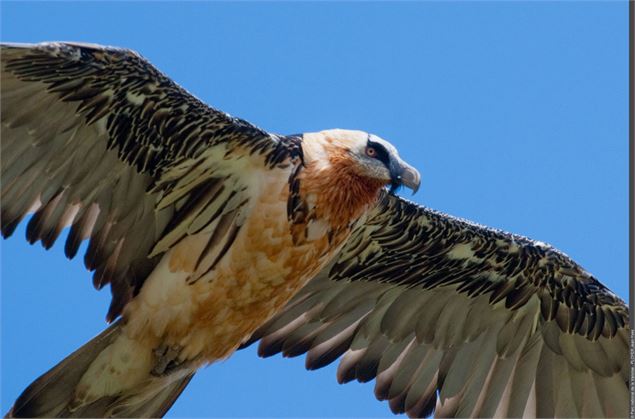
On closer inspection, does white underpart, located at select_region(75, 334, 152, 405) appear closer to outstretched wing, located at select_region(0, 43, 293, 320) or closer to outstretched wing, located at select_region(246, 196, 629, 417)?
outstretched wing, located at select_region(0, 43, 293, 320)

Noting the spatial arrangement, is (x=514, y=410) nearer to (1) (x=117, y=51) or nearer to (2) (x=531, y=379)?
(2) (x=531, y=379)

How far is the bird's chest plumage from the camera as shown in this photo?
12867 millimetres

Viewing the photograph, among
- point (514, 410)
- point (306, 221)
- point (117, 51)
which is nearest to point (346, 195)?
point (306, 221)

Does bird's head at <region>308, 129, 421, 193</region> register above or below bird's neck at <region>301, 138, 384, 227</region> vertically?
above

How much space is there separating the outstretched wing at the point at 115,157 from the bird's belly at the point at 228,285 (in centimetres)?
18

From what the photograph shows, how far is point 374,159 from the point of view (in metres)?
13.3

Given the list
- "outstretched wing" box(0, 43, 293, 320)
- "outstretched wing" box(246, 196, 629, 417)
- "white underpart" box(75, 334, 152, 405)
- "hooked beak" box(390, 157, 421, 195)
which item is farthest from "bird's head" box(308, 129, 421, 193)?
"white underpart" box(75, 334, 152, 405)

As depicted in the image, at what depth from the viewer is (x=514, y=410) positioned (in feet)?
49.1

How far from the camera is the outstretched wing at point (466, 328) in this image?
14.4m

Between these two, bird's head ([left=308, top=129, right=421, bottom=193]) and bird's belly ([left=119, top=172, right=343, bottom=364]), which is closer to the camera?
bird's belly ([left=119, top=172, right=343, bottom=364])

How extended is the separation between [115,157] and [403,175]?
257cm

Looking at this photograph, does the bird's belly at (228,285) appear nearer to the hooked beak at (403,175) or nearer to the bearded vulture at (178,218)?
the bearded vulture at (178,218)

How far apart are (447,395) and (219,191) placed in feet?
12.0

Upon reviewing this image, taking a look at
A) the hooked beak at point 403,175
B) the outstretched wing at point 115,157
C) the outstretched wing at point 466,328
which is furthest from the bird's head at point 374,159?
the outstretched wing at point 466,328
